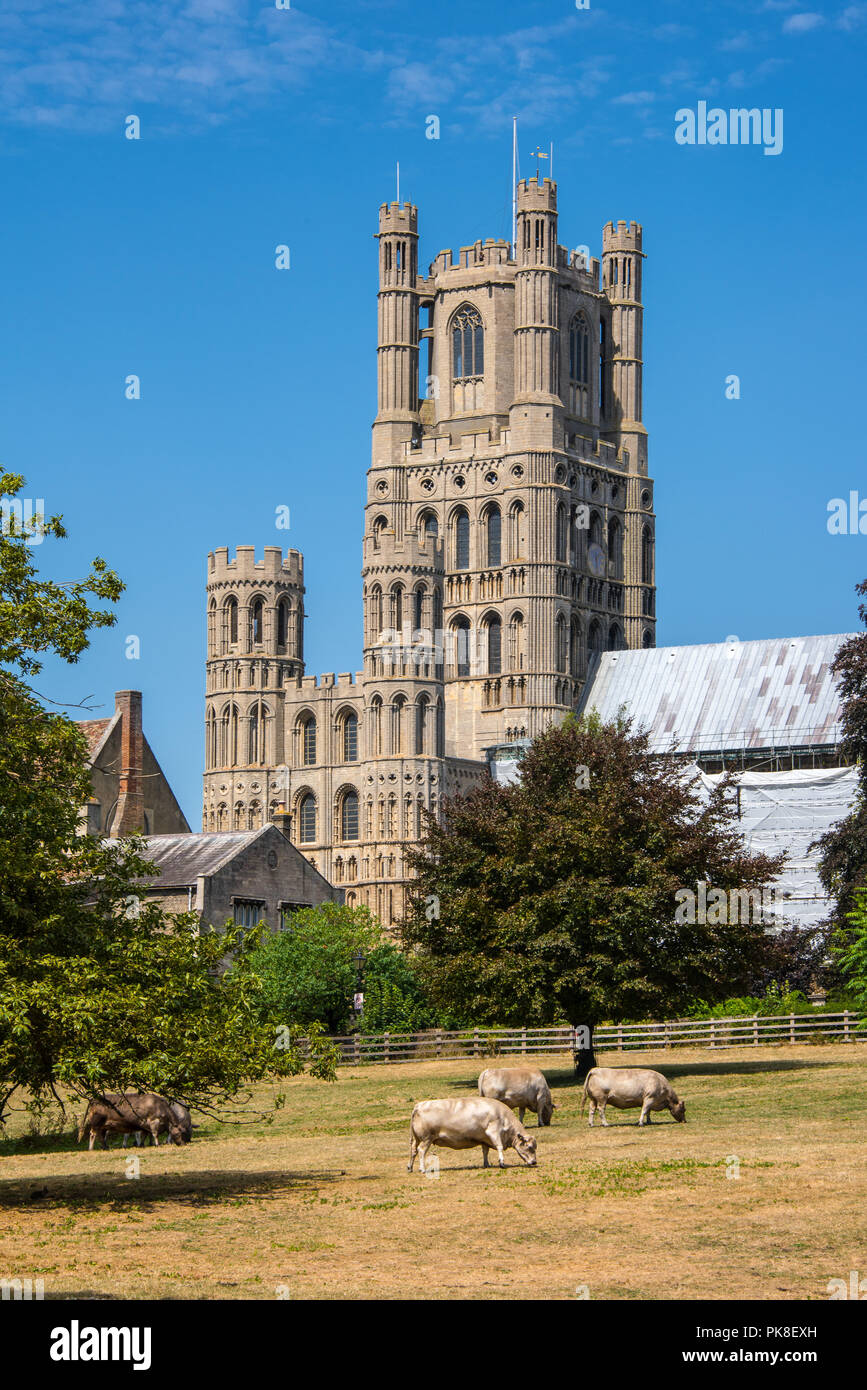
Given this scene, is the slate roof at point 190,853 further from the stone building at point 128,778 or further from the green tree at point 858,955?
the green tree at point 858,955

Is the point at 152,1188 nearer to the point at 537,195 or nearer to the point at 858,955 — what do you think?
the point at 858,955

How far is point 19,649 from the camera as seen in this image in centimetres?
Answer: 2594

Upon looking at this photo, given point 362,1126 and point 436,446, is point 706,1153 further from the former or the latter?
point 436,446

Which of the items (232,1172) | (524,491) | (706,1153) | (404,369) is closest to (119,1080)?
(232,1172)

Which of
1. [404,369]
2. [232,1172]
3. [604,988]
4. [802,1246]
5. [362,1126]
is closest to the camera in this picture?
[802,1246]

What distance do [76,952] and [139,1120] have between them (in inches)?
348

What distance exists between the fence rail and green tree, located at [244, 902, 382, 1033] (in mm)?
1507

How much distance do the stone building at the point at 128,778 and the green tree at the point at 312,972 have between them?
58.0 ft

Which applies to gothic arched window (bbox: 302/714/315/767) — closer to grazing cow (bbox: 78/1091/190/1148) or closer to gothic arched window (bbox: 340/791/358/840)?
gothic arched window (bbox: 340/791/358/840)

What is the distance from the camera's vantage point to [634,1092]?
31.4 meters

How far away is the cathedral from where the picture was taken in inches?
4601

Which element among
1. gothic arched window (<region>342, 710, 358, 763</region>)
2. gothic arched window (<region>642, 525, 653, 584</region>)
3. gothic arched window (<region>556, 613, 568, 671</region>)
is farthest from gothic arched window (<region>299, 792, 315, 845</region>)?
gothic arched window (<region>642, 525, 653, 584</region>)

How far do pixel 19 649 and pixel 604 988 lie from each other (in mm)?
17202
